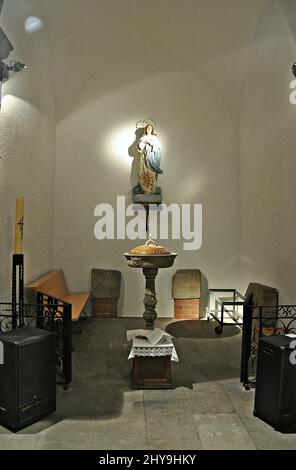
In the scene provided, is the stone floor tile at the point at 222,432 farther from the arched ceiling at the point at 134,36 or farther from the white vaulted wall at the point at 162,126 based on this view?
the arched ceiling at the point at 134,36

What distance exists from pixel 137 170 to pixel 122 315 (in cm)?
258

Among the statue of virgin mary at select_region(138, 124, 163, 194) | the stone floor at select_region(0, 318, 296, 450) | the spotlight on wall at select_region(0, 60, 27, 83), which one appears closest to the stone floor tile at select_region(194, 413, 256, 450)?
the stone floor at select_region(0, 318, 296, 450)

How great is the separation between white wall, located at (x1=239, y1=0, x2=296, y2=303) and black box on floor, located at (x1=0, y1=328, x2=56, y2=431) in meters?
3.07

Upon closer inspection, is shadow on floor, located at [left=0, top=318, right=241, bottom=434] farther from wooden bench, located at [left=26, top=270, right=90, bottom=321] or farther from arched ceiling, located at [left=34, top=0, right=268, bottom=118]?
arched ceiling, located at [left=34, top=0, right=268, bottom=118]

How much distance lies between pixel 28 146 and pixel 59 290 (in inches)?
91.3

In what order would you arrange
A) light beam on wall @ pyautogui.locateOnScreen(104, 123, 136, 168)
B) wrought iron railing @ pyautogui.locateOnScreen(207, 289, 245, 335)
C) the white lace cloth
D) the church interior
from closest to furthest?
the church interior → the white lace cloth → wrought iron railing @ pyautogui.locateOnScreen(207, 289, 245, 335) → light beam on wall @ pyautogui.locateOnScreen(104, 123, 136, 168)

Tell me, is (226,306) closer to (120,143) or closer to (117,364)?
(117,364)

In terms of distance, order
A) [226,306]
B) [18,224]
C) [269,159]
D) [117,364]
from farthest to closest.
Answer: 1. [226,306]
2. [269,159]
3. [117,364]
4. [18,224]

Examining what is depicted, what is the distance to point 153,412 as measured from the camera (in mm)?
3445

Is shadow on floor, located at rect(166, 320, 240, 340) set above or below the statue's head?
below

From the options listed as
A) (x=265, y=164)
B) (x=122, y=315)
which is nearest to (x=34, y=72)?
(x=265, y=164)

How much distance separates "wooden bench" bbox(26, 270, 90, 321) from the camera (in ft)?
18.0

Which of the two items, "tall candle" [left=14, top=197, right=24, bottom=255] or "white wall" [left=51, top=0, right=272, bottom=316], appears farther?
"white wall" [left=51, top=0, right=272, bottom=316]

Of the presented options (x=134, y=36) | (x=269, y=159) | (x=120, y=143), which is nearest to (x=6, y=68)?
(x=134, y=36)
